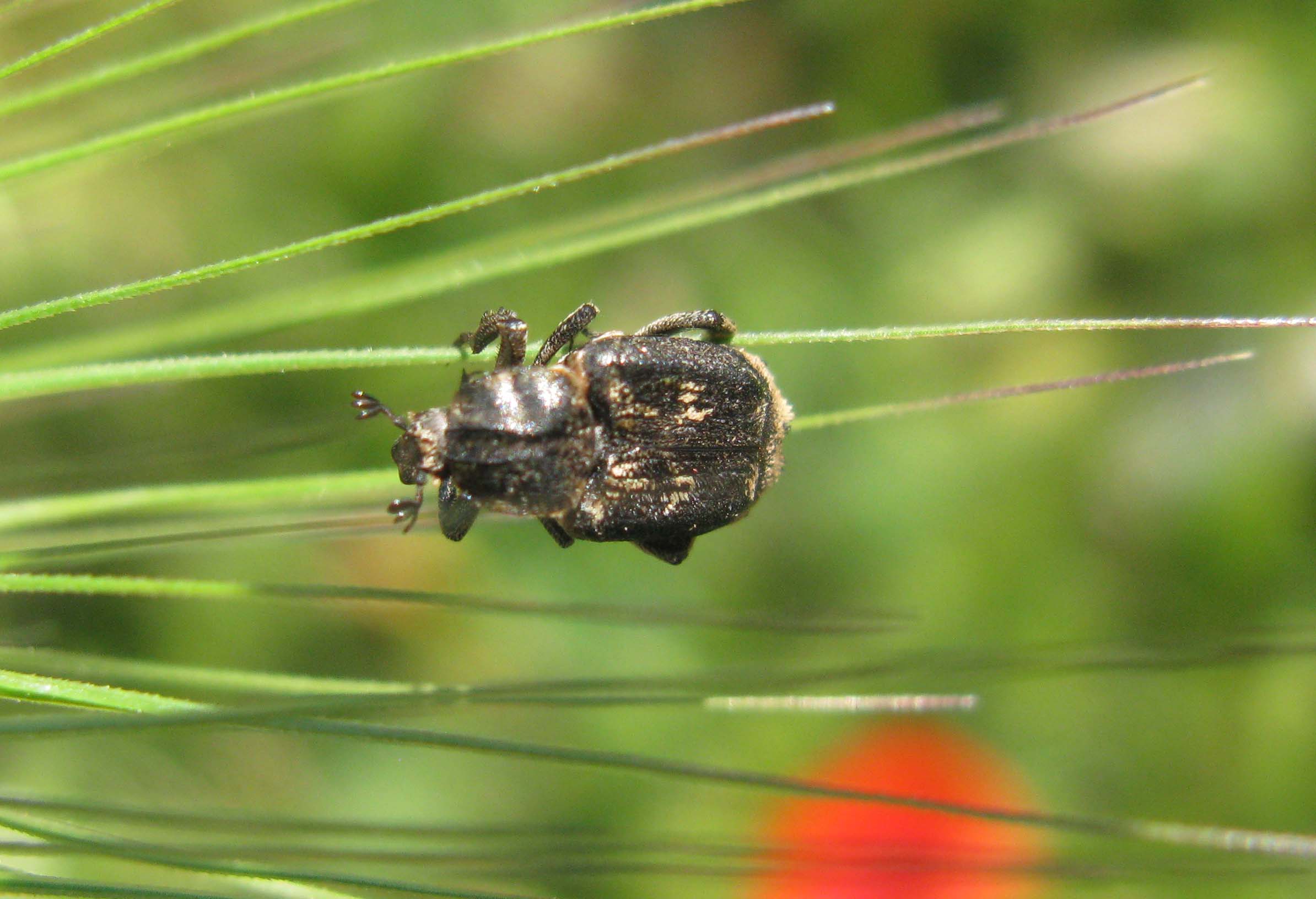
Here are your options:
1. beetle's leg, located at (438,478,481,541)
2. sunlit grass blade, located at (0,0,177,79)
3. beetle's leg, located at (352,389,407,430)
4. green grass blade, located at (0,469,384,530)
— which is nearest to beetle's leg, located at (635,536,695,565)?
beetle's leg, located at (438,478,481,541)

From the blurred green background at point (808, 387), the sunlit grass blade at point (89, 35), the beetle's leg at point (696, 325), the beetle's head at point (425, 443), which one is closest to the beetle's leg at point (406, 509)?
the beetle's head at point (425, 443)

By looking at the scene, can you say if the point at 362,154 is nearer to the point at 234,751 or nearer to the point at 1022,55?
the point at 234,751

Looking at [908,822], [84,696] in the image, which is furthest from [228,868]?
[908,822]

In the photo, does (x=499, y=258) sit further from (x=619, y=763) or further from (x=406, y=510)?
(x=619, y=763)

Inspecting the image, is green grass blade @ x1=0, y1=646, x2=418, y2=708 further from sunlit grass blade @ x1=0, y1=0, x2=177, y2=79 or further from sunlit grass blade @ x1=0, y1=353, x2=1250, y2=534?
sunlit grass blade @ x1=0, y1=0, x2=177, y2=79

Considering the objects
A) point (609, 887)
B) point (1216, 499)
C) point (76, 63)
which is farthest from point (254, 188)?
point (1216, 499)
